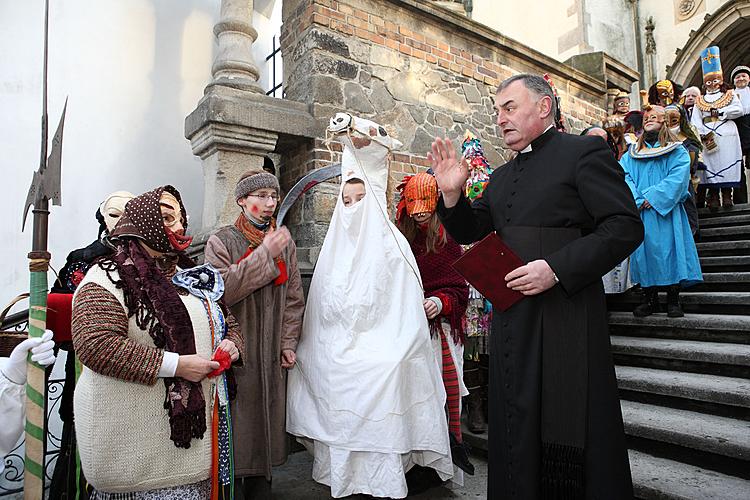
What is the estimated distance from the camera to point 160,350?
5.79 feet

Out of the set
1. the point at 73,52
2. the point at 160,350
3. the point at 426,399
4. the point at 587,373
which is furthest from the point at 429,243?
the point at 73,52

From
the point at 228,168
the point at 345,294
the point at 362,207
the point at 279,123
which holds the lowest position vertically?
the point at 345,294

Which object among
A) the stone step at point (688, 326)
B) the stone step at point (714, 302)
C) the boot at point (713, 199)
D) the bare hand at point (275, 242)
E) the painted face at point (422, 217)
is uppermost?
the boot at point (713, 199)

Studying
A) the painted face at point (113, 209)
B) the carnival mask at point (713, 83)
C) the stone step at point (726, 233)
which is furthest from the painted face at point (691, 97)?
the painted face at point (113, 209)

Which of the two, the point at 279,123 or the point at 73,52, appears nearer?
the point at 279,123

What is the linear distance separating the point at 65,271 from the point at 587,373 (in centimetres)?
291

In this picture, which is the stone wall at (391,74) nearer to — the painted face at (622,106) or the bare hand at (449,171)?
the painted face at (622,106)

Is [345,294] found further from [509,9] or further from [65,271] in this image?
[509,9]

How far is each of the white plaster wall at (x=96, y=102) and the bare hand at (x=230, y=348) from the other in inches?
140

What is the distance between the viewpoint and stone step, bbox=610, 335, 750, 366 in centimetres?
328

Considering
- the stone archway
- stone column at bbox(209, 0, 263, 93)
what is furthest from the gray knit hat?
the stone archway

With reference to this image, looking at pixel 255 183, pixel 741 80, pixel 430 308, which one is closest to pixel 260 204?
pixel 255 183

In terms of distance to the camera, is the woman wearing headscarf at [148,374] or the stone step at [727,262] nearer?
the woman wearing headscarf at [148,374]

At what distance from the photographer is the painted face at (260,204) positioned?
2.78 metres
